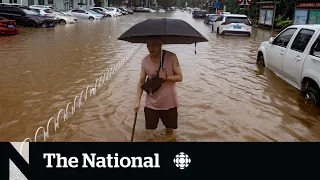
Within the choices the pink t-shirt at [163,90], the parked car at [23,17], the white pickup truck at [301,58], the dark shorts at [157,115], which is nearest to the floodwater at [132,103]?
the white pickup truck at [301,58]

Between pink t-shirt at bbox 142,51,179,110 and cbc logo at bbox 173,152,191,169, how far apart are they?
754mm

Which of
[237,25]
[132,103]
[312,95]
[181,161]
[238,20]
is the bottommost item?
[132,103]

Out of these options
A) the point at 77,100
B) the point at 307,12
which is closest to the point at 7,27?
the point at 77,100

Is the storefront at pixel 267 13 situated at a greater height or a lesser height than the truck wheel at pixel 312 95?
greater

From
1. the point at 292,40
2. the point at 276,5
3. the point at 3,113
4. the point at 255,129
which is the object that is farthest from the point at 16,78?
the point at 276,5

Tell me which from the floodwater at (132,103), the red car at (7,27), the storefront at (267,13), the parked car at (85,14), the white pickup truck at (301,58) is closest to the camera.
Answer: the floodwater at (132,103)

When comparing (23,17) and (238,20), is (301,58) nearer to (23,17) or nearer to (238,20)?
(238,20)

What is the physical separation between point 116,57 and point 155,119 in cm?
855

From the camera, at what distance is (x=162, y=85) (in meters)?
4.23

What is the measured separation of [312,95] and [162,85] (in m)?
3.87

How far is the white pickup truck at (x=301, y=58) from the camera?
252 inches

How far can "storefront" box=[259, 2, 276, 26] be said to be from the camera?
103ft

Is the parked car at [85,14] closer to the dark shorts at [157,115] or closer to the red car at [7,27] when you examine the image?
the red car at [7,27]

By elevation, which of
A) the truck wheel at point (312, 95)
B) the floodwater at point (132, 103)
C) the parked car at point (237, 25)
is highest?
the parked car at point (237, 25)
